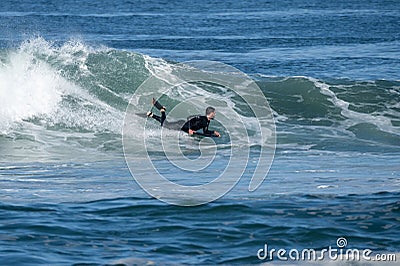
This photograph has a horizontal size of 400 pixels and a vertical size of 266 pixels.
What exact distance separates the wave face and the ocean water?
5 cm

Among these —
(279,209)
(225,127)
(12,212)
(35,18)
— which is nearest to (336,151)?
(225,127)

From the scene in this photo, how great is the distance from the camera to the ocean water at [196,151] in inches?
405

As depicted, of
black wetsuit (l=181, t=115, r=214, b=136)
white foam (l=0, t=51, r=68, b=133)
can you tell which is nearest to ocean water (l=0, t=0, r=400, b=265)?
white foam (l=0, t=51, r=68, b=133)

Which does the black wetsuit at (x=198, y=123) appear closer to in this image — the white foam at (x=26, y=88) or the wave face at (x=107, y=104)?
the wave face at (x=107, y=104)

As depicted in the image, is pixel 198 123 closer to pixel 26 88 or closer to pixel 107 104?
pixel 107 104

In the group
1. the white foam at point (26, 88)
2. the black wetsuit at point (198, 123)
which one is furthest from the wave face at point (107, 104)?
the black wetsuit at point (198, 123)

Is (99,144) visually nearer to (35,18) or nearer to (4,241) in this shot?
(4,241)

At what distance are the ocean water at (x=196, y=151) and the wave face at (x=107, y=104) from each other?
50mm

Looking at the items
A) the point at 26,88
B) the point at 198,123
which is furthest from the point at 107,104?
Answer: the point at 198,123

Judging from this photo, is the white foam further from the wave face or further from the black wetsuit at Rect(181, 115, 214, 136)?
the black wetsuit at Rect(181, 115, 214, 136)

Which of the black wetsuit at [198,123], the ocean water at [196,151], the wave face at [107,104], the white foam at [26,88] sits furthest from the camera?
the white foam at [26,88]

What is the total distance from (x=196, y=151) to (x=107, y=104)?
505cm

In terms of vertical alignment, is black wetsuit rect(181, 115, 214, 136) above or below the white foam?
below

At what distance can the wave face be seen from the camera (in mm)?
18703
